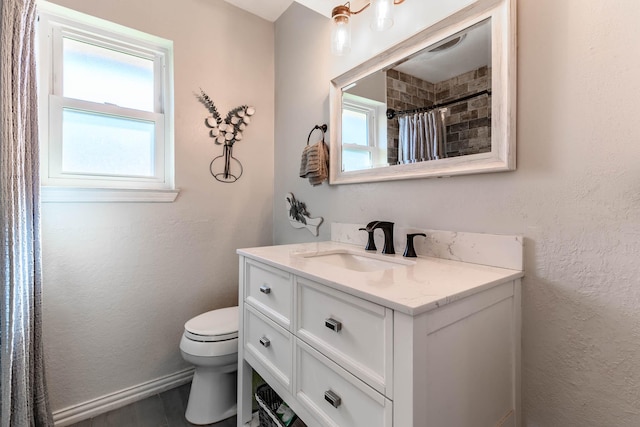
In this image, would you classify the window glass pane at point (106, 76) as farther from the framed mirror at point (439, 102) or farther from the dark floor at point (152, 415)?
the dark floor at point (152, 415)

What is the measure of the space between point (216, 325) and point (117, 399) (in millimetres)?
726

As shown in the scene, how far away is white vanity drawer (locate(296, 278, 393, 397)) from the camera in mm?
682

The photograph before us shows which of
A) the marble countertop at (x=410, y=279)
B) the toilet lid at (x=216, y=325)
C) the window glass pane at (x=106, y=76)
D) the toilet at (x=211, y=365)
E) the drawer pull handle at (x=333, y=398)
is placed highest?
the window glass pane at (x=106, y=76)

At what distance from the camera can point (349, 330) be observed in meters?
0.78

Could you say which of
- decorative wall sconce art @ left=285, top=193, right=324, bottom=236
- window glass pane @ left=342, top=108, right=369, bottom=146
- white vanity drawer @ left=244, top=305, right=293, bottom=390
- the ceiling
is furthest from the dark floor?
the ceiling

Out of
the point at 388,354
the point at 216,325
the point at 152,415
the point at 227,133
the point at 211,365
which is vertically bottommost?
the point at 152,415

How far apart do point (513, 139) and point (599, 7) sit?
38 cm

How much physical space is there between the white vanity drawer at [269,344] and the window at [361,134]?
0.86 m

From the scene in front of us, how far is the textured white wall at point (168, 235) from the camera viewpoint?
1501 millimetres

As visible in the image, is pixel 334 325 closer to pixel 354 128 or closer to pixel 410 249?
pixel 410 249

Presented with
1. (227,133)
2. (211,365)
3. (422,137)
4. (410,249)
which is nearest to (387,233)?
(410,249)

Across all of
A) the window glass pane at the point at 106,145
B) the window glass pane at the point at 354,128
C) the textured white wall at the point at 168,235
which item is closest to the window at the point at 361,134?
the window glass pane at the point at 354,128

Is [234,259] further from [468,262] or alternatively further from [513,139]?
[513,139]

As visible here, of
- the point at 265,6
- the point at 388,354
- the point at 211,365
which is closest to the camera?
the point at 388,354
